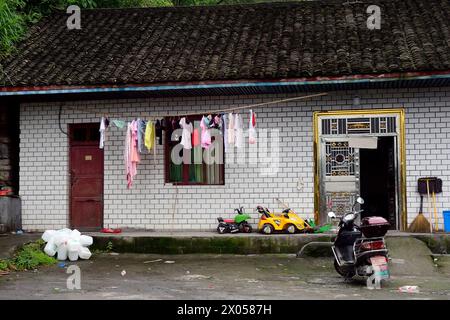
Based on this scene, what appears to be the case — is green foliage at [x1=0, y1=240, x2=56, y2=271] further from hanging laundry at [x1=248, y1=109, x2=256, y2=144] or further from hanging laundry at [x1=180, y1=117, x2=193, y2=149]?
hanging laundry at [x1=248, y1=109, x2=256, y2=144]

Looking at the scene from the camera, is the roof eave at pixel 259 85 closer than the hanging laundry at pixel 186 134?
Yes

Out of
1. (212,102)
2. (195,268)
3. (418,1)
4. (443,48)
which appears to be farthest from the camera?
(418,1)

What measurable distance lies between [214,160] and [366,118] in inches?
127

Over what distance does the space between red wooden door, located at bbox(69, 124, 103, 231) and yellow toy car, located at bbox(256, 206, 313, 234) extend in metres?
3.79

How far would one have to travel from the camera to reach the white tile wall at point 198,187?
11.7 meters

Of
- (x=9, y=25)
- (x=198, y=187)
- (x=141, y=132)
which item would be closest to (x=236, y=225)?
(x=198, y=187)

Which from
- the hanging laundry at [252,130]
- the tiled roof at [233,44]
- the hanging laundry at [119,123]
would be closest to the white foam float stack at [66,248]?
the hanging laundry at [119,123]

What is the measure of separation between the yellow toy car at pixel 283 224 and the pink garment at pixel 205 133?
A: 1778mm

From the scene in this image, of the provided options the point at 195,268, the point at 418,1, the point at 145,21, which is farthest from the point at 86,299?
the point at 418,1

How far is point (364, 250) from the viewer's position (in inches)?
322

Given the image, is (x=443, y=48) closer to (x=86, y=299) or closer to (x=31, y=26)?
(x=86, y=299)

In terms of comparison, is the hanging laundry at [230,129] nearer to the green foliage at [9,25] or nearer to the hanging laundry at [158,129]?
the hanging laundry at [158,129]

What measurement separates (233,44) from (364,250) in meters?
6.34

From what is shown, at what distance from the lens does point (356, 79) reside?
1082 centimetres
